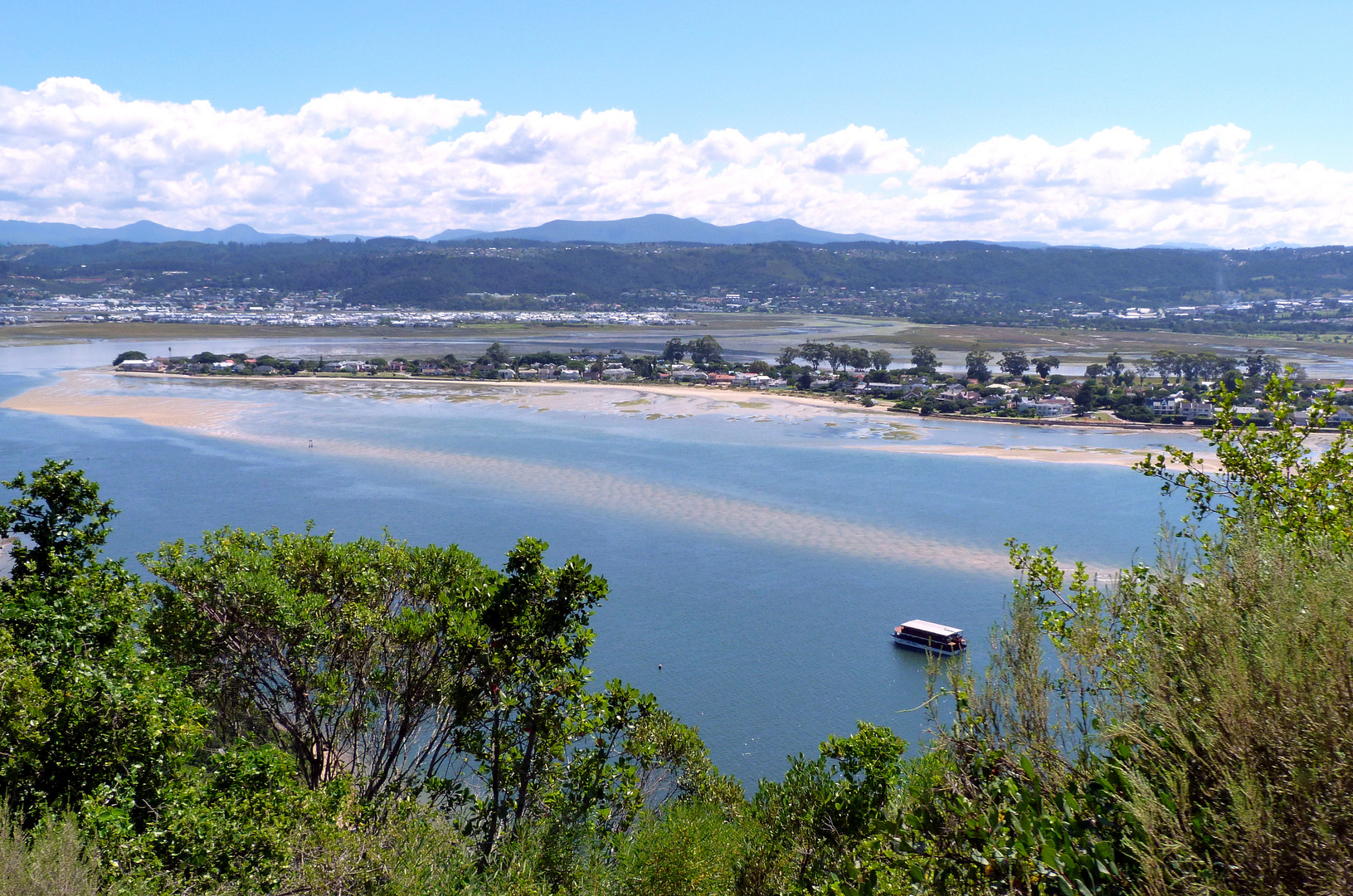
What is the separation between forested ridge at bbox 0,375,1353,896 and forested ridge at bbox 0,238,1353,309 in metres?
108

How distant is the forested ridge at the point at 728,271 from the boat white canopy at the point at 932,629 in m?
102

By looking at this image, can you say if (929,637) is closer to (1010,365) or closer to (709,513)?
(709,513)

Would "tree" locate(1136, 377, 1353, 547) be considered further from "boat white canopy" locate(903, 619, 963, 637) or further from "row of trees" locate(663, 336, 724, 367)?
"row of trees" locate(663, 336, 724, 367)

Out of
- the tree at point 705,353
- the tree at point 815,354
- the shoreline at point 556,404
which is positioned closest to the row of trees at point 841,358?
the tree at point 815,354

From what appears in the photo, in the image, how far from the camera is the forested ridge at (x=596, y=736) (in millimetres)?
3025

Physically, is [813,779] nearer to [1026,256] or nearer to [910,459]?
[910,459]

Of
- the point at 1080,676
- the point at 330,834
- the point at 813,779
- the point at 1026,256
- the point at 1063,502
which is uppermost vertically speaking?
the point at 1026,256

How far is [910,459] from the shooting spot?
99.6 ft

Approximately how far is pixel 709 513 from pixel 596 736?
633 inches

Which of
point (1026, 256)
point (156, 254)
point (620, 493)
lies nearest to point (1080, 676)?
point (620, 493)

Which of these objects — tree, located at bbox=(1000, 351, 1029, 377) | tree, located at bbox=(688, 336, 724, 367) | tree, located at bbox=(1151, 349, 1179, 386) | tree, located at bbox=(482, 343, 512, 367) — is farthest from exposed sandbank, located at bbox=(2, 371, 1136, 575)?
tree, located at bbox=(1151, 349, 1179, 386)

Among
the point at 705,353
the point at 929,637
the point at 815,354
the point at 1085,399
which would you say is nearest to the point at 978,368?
the point at 815,354

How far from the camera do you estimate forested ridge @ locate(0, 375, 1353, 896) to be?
119 inches

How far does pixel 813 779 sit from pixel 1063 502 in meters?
20.5
